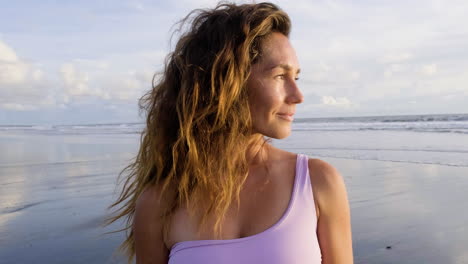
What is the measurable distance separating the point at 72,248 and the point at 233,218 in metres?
3.72

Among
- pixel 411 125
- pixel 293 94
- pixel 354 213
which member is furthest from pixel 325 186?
pixel 411 125

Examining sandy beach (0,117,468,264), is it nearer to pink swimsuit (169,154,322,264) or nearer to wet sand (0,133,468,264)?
wet sand (0,133,468,264)

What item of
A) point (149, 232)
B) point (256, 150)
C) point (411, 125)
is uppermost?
point (256, 150)

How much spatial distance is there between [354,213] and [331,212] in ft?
15.6

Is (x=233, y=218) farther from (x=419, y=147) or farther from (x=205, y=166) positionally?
(x=419, y=147)

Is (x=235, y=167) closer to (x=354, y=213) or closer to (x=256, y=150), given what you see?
(x=256, y=150)

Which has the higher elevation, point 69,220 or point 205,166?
point 205,166

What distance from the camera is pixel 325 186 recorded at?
1.49 m

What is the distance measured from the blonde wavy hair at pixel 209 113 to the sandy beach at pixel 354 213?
9.81 feet

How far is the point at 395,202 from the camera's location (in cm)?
652

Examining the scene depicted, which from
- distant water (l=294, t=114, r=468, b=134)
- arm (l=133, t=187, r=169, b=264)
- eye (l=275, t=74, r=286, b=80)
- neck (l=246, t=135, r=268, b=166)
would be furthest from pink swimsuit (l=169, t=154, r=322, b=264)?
distant water (l=294, t=114, r=468, b=134)

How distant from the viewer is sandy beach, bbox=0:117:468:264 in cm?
450

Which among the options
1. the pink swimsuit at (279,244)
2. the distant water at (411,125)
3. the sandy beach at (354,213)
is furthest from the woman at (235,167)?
the distant water at (411,125)

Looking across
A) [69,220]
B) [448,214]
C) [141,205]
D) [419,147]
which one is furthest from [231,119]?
[419,147]
